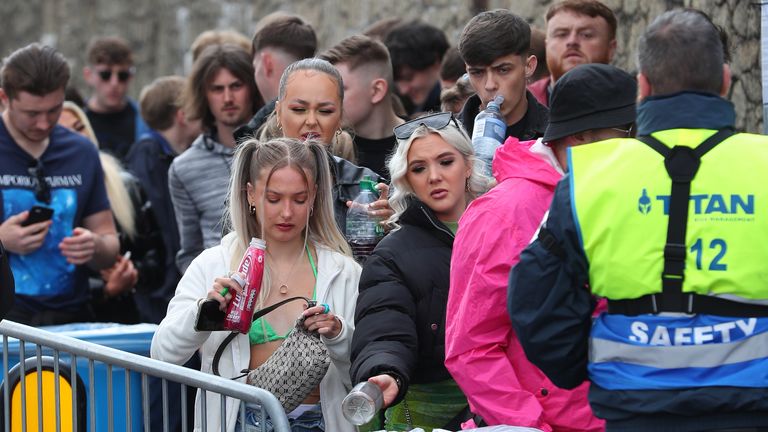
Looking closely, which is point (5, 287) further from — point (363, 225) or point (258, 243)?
point (363, 225)

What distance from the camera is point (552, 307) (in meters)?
3.40

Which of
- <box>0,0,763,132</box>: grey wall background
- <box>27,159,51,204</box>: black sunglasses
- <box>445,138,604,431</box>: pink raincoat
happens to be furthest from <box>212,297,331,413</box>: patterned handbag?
<box>0,0,763,132</box>: grey wall background

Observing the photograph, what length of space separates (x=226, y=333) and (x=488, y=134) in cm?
114

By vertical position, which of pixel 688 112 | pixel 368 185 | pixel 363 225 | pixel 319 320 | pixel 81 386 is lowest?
pixel 81 386

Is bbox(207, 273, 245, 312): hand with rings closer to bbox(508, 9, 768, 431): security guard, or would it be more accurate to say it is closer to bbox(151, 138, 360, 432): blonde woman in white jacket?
bbox(151, 138, 360, 432): blonde woman in white jacket

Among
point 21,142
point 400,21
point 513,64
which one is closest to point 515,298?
point 513,64

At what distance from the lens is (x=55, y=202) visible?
6707 millimetres

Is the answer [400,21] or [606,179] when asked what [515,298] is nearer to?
[606,179]

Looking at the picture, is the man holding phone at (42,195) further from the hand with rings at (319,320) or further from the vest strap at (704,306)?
the vest strap at (704,306)

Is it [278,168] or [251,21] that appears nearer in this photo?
[278,168]

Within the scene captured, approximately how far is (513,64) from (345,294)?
3.99 ft

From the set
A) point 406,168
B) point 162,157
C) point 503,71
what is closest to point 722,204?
point 406,168

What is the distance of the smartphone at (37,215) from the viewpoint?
6449 mm

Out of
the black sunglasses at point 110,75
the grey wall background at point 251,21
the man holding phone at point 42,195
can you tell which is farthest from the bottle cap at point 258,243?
the black sunglasses at point 110,75
